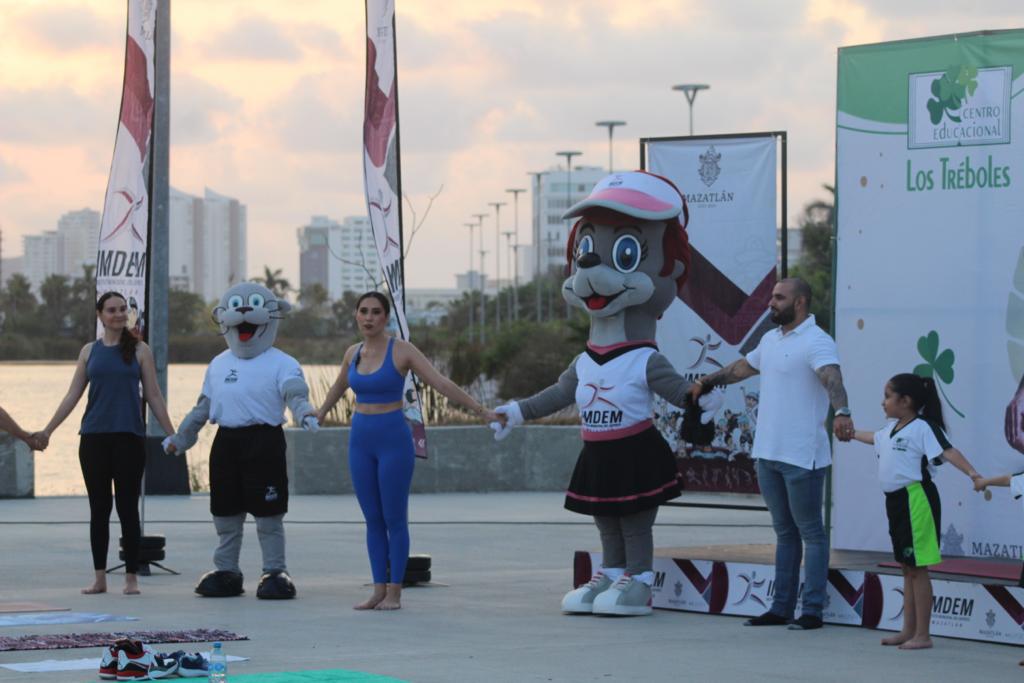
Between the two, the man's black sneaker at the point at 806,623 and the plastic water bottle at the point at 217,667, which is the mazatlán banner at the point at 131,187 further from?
the plastic water bottle at the point at 217,667

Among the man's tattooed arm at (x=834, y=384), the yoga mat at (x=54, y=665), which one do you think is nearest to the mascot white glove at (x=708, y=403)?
the man's tattooed arm at (x=834, y=384)

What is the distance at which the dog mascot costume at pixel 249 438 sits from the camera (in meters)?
10.4

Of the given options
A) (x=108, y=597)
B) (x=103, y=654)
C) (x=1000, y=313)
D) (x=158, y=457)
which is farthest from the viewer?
(x=158, y=457)

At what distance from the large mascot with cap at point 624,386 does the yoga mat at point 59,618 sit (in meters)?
2.38

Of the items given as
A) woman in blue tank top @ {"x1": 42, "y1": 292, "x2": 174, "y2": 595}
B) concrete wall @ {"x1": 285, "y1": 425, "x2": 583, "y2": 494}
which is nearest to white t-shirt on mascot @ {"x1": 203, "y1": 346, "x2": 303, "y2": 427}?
woman in blue tank top @ {"x1": 42, "y1": 292, "x2": 174, "y2": 595}

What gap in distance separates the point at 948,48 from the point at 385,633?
4493mm

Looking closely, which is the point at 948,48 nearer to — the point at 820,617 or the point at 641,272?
the point at 641,272

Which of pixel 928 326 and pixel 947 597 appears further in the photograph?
pixel 928 326

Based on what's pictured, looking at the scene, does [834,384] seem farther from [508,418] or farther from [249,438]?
[249,438]

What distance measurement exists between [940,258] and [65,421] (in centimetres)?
2175

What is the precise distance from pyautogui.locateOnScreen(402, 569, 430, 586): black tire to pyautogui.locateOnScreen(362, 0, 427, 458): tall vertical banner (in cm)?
171

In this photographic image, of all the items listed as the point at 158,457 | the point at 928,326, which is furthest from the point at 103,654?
the point at 158,457

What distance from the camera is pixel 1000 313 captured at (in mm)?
9680

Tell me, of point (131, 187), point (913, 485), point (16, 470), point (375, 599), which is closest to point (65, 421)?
point (16, 470)
